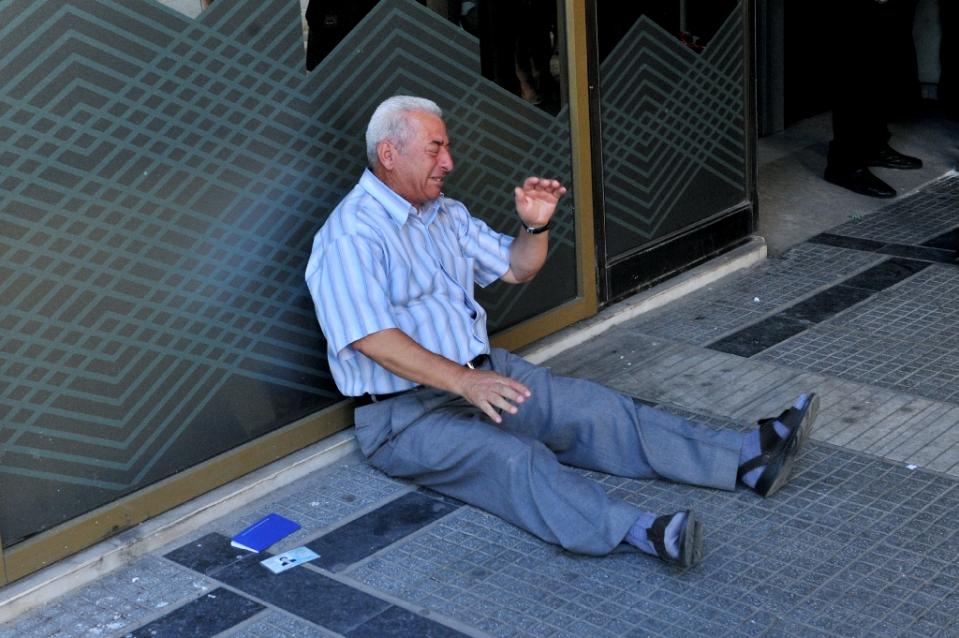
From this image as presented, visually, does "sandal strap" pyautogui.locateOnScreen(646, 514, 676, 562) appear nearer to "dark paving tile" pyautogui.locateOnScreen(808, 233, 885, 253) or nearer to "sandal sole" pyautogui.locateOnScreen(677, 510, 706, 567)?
"sandal sole" pyautogui.locateOnScreen(677, 510, 706, 567)

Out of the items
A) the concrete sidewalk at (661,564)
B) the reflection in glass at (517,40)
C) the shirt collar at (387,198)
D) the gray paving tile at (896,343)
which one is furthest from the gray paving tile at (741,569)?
the reflection in glass at (517,40)

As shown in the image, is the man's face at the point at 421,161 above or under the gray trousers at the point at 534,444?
above

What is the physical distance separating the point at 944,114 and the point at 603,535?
5352 millimetres

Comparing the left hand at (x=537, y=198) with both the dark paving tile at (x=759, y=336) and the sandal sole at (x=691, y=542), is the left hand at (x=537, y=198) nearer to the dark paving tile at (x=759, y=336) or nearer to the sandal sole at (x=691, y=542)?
the sandal sole at (x=691, y=542)

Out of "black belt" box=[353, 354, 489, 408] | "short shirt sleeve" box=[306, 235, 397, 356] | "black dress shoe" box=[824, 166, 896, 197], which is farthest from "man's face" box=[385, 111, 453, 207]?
"black dress shoe" box=[824, 166, 896, 197]

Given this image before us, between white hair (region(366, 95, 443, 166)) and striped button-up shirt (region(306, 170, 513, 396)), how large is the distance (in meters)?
0.10

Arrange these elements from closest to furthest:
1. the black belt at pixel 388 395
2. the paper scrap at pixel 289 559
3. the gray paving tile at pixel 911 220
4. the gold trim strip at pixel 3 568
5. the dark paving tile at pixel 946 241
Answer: the gold trim strip at pixel 3 568
the paper scrap at pixel 289 559
the black belt at pixel 388 395
the dark paving tile at pixel 946 241
the gray paving tile at pixel 911 220

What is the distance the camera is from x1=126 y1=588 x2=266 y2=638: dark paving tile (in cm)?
339

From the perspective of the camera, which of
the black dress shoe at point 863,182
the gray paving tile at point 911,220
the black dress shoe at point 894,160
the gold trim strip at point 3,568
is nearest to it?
the gold trim strip at point 3,568

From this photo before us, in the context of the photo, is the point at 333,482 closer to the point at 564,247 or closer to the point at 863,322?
the point at 564,247

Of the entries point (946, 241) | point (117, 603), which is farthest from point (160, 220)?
point (946, 241)

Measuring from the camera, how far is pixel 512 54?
4820 millimetres

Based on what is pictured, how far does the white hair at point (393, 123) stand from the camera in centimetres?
391

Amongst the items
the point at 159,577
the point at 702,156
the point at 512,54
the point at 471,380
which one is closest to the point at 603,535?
the point at 471,380
